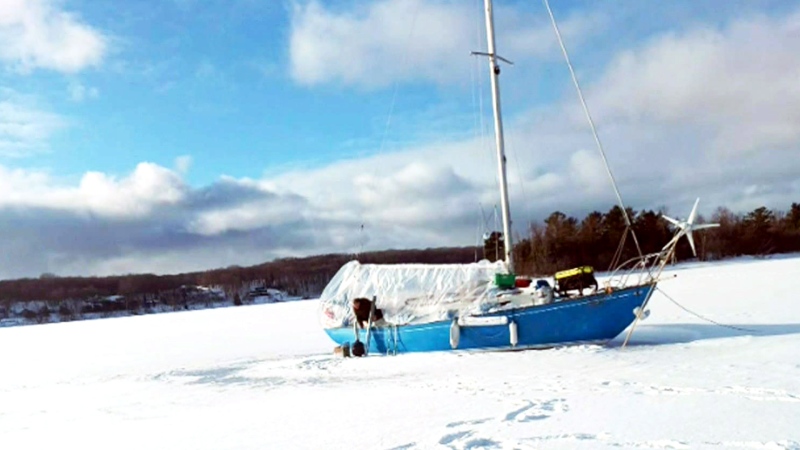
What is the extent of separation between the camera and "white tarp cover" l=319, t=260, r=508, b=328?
14.6 metres

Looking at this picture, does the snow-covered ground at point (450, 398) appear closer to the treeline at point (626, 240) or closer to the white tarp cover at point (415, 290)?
the white tarp cover at point (415, 290)

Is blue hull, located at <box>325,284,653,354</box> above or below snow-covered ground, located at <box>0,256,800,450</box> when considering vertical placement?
above

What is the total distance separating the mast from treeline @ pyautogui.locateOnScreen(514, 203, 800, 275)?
128 ft

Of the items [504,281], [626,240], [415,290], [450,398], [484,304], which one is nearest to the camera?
[450,398]

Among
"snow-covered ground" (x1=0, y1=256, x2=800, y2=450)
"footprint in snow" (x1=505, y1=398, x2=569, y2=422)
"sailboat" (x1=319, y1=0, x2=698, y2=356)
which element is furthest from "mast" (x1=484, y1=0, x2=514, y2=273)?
"footprint in snow" (x1=505, y1=398, x2=569, y2=422)

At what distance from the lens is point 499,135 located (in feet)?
51.2

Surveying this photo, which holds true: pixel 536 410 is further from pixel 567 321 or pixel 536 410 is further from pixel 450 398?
pixel 567 321

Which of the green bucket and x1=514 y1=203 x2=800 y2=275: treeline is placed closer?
the green bucket

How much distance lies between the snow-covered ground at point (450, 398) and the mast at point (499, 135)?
8.67ft

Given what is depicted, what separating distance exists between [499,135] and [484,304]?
3.85m

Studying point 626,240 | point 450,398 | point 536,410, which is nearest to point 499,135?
point 450,398

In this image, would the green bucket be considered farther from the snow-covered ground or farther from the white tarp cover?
the snow-covered ground

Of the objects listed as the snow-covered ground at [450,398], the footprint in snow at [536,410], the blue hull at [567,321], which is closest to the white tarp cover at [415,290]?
the blue hull at [567,321]

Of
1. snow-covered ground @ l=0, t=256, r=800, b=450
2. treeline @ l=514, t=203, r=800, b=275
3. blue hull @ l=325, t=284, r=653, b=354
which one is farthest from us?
treeline @ l=514, t=203, r=800, b=275
